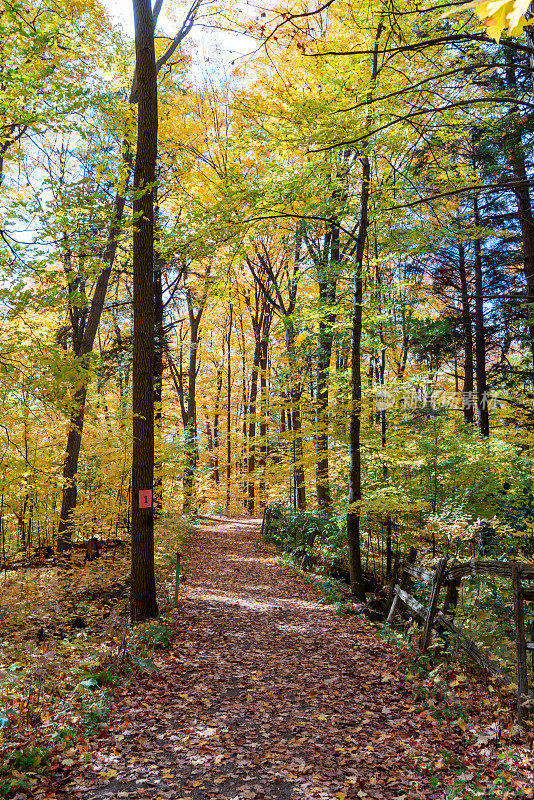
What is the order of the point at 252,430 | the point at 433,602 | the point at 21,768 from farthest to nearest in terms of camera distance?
the point at 252,430
the point at 433,602
the point at 21,768

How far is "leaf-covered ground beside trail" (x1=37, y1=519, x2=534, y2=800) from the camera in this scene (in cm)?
361

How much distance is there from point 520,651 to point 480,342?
1211 centimetres

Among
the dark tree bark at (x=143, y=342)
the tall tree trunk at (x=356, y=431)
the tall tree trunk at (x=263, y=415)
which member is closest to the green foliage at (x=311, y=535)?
the tall tree trunk at (x=356, y=431)

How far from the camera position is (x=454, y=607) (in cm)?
623

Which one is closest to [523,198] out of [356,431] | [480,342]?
[480,342]

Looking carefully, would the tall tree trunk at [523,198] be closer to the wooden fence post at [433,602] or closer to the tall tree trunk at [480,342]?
the tall tree trunk at [480,342]

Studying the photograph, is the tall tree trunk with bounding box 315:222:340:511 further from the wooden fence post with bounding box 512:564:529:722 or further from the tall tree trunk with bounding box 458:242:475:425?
the wooden fence post with bounding box 512:564:529:722

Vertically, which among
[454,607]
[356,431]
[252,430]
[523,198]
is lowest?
[454,607]

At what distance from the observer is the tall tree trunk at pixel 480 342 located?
14.1 m

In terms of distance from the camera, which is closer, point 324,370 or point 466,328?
point 324,370

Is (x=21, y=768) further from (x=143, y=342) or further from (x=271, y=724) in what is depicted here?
(x=143, y=342)

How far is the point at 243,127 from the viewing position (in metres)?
8.87

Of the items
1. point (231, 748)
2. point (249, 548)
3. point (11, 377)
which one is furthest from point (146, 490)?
point (249, 548)

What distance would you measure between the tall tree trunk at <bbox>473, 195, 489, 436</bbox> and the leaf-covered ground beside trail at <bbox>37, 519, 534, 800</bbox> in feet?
28.6
